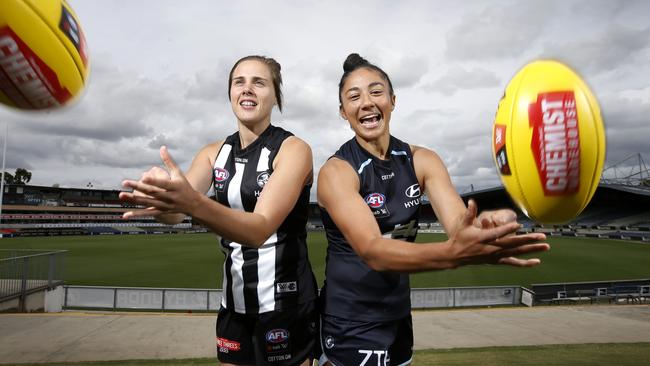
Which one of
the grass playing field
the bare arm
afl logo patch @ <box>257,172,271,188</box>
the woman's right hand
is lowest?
the grass playing field

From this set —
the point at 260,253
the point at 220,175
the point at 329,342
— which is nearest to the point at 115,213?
the point at 220,175

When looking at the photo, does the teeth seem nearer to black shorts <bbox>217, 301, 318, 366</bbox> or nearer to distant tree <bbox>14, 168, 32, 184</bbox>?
black shorts <bbox>217, 301, 318, 366</bbox>

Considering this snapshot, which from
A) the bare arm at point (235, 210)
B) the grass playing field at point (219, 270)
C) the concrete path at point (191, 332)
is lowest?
the grass playing field at point (219, 270)

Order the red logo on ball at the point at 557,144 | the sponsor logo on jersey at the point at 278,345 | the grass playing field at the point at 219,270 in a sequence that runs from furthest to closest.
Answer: the grass playing field at the point at 219,270
the sponsor logo on jersey at the point at 278,345
the red logo on ball at the point at 557,144

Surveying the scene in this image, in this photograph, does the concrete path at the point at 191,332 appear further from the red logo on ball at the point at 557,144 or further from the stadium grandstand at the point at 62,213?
the stadium grandstand at the point at 62,213

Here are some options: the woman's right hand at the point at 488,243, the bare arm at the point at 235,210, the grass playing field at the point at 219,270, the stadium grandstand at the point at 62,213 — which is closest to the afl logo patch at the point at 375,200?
the bare arm at the point at 235,210

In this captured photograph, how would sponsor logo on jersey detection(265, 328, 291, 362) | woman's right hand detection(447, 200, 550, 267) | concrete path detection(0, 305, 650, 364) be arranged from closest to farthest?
woman's right hand detection(447, 200, 550, 267) → sponsor logo on jersey detection(265, 328, 291, 362) → concrete path detection(0, 305, 650, 364)

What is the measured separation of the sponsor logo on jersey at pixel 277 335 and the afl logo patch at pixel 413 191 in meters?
1.07

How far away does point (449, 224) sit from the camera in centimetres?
207

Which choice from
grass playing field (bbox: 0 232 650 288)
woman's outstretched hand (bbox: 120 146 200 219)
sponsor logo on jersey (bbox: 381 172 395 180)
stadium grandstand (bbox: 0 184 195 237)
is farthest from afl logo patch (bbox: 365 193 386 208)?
stadium grandstand (bbox: 0 184 195 237)

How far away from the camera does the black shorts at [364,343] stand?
Answer: 7.18ft

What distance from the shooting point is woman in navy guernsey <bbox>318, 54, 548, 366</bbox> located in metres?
2.19

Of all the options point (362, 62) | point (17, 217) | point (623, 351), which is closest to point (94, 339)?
point (362, 62)

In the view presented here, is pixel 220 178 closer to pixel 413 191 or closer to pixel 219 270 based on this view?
pixel 413 191
